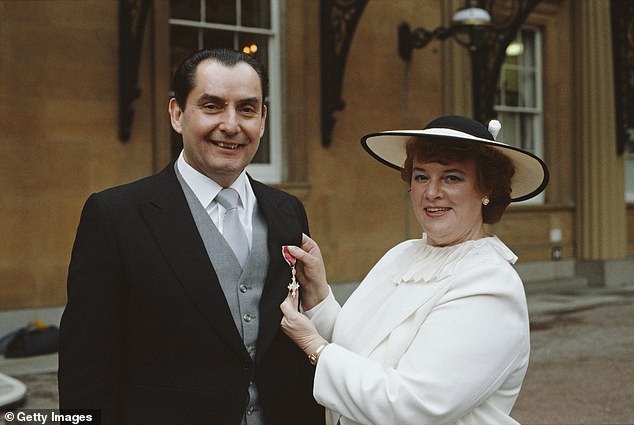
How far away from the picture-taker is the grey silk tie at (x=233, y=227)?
7.48ft

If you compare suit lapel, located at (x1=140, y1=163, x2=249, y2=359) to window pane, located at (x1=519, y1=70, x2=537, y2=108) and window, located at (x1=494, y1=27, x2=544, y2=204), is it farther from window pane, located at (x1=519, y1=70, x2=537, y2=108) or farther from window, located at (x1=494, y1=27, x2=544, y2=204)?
window pane, located at (x1=519, y1=70, x2=537, y2=108)

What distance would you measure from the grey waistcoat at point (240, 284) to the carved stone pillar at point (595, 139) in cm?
1065

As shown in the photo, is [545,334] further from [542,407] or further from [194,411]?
[194,411]

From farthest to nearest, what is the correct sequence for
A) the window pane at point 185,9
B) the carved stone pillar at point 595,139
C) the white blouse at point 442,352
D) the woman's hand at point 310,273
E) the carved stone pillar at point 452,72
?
the carved stone pillar at point 595,139
the carved stone pillar at point 452,72
the window pane at point 185,9
the woman's hand at point 310,273
the white blouse at point 442,352

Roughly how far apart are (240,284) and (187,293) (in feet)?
0.53

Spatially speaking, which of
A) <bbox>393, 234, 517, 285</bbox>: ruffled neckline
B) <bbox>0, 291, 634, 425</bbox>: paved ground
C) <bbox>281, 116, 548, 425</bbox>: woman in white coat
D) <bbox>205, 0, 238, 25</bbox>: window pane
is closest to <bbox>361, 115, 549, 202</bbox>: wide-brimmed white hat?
<bbox>281, 116, 548, 425</bbox>: woman in white coat

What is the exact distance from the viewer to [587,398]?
570 centimetres

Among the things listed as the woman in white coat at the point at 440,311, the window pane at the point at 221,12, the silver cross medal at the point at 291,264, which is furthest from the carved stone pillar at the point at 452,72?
the silver cross medal at the point at 291,264

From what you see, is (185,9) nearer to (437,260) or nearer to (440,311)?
(437,260)

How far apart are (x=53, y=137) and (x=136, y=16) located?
1407 mm

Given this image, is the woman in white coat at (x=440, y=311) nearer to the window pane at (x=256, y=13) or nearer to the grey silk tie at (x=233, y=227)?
the grey silk tie at (x=233, y=227)

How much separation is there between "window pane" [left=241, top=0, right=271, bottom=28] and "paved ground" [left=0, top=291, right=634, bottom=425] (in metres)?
4.56

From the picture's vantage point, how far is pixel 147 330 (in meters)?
2.16

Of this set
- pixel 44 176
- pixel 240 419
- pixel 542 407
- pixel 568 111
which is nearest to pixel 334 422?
pixel 240 419
